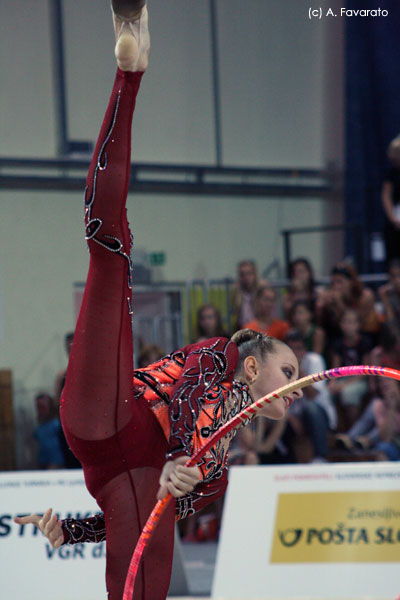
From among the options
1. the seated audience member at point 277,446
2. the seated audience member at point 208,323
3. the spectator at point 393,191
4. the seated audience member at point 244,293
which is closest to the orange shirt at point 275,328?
the seated audience member at point 208,323

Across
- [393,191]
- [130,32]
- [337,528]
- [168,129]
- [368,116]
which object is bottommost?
[337,528]

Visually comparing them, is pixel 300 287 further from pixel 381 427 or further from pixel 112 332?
pixel 112 332

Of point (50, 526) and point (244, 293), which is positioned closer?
point (50, 526)

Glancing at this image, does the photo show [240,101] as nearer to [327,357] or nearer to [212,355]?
[327,357]

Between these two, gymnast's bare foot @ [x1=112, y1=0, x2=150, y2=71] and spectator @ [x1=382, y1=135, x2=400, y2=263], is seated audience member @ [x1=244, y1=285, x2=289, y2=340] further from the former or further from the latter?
gymnast's bare foot @ [x1=112, y1=0, x2=150, y2=71]

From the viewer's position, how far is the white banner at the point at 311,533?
190 inches

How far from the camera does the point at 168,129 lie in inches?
298

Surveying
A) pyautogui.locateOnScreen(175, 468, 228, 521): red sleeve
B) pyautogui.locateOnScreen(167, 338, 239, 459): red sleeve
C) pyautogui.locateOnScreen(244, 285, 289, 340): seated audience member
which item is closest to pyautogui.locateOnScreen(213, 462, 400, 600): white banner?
pyautogui.locateOnScreen(244, 285, 289, 340): seated audience member

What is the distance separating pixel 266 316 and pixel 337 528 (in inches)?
70.8

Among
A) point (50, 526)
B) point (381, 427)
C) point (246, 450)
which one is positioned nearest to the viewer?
point (50, 526)

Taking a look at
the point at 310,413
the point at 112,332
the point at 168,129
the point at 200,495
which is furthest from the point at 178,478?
the point at 168,129

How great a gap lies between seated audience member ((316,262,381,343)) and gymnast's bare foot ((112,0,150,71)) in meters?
4.10

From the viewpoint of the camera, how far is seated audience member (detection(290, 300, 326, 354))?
6.29 metres

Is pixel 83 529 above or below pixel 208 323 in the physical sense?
below
